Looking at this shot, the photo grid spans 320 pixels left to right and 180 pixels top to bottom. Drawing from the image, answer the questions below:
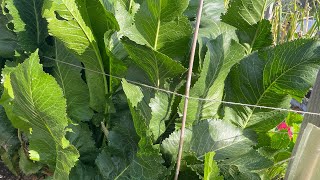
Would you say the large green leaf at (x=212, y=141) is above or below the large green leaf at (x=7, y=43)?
below

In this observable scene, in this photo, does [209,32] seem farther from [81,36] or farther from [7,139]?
[7,139]

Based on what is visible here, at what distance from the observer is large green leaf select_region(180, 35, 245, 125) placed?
1.43m

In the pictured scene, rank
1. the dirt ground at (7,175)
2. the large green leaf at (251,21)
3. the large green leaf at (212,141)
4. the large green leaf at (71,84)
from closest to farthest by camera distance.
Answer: the large green leaf at (212,141) → the large green leaf at (251,21) → the large green leaf at (71,84) → the dirt ground at (7,175)

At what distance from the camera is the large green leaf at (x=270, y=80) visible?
1463 mm

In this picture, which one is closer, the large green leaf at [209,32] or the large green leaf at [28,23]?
the large green leaf at [209,32]

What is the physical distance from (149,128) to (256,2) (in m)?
0.56

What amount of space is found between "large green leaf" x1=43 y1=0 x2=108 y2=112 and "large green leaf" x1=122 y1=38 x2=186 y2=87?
0.54 ft

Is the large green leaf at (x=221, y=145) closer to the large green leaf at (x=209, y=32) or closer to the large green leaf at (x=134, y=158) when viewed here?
the large green leaf at (x=134, y=158)

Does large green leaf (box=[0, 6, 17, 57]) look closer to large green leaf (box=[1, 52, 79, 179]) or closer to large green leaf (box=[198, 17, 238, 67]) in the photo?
large green leaf (box=[1, 52, 79, 179])

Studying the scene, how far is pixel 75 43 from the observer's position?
151 cm

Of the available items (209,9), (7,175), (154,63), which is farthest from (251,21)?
(7,175)

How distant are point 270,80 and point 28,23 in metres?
0.91

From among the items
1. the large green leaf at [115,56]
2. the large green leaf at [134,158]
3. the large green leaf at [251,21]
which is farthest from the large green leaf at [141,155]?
the large green leaf at [251,21]

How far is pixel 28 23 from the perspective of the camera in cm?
177
